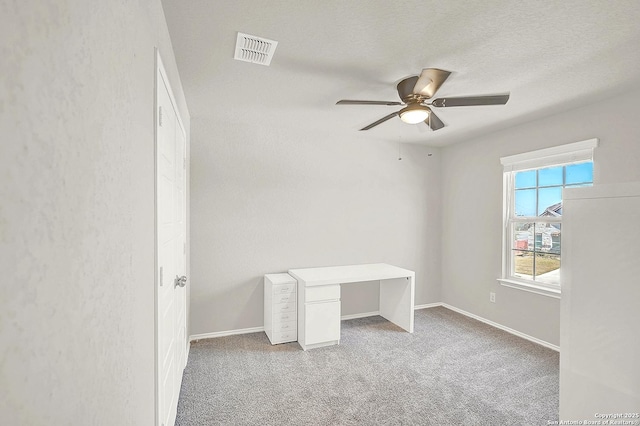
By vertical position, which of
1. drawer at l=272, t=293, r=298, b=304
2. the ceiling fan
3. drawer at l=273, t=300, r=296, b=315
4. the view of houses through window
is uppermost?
the ceiling fan

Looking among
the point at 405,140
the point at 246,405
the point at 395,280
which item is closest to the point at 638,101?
the point at 405,140

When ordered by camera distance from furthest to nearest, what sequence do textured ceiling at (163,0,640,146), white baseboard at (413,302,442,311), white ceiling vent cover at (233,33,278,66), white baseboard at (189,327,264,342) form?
white baseboard at (413,302,442,311)
white baseboard at (189,327,264,342)
white ceiling vent cover at (233,33,278,66)
textured ceiling at (163,0,640,146)

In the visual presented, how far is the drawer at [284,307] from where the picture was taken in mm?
3215

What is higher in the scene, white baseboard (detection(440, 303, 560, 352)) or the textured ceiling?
the textured ceiling

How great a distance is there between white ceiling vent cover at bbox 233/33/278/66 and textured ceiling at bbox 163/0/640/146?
5 cm

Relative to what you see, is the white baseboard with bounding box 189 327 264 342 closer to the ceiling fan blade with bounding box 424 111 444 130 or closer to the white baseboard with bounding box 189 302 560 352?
the white baseboard with bounding box 189 302 560 352

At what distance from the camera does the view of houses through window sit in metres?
3.25

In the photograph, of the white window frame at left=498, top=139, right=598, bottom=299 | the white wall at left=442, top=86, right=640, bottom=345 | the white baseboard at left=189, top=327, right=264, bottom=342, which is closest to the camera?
the white wall at left=442, top=86, right=640, bottom=345

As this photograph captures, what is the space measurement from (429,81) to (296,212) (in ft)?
7.04

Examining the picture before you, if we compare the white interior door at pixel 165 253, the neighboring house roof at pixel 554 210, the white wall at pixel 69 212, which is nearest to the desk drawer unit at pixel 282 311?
the white interior door at pixel 165 253

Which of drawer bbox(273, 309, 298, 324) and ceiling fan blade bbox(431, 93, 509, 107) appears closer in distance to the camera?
ceiling fan blade bbox(431, 93, 509, 107)

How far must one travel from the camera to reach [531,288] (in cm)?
341

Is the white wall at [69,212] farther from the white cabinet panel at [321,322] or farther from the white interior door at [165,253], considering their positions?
the white cabinet panel at [321,322]

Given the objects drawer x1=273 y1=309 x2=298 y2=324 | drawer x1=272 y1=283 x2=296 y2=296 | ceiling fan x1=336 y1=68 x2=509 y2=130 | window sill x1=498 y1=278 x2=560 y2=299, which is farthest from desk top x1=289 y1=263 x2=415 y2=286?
ceiling fan x1=336 y1=68 x2=509 y2=130
